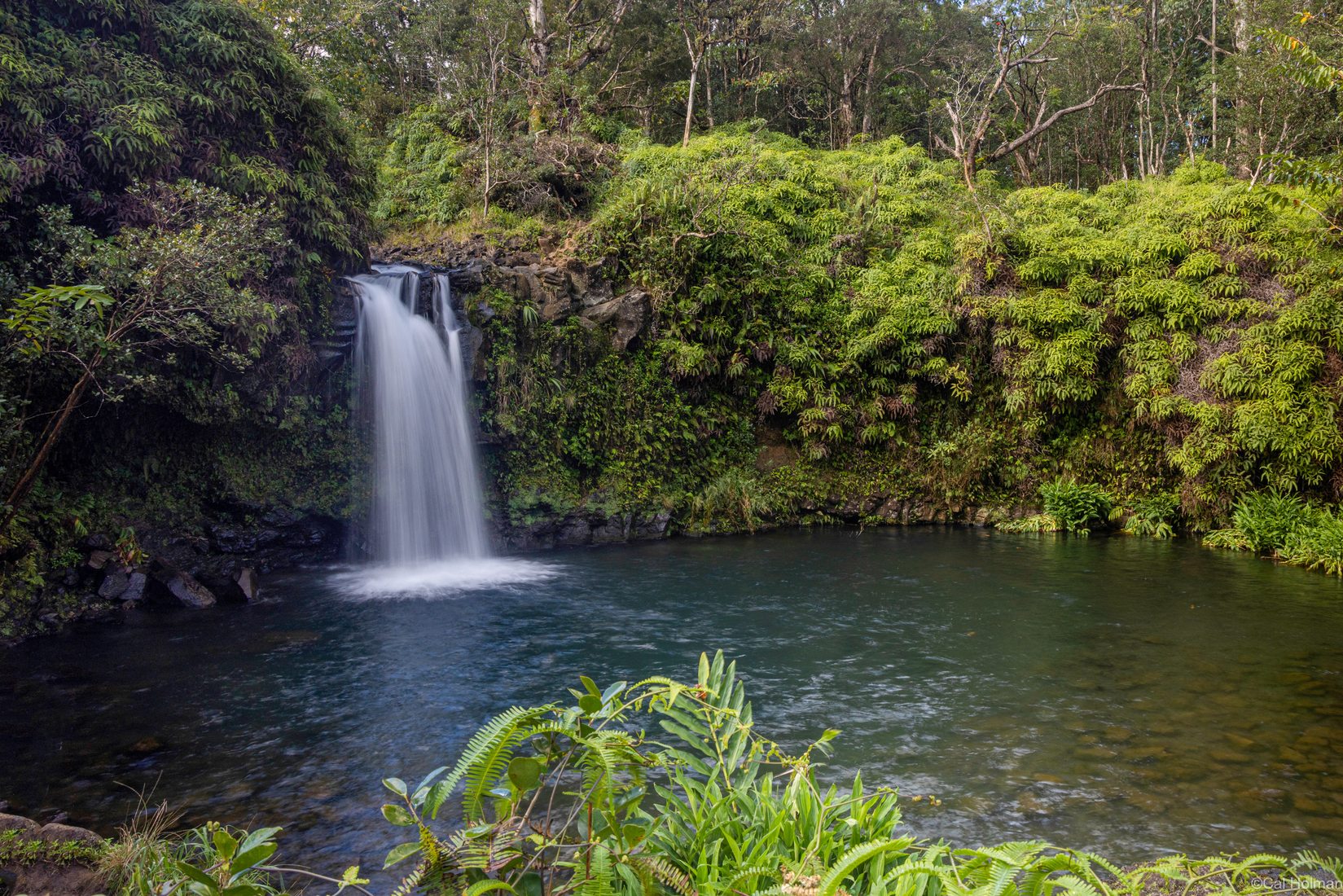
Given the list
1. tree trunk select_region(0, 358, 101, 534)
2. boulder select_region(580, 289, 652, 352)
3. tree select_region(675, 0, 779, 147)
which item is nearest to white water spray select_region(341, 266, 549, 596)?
boulder select_region(580, 289, 652, 352)

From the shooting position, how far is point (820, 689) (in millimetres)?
6902

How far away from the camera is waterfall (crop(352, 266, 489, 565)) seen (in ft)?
43.0

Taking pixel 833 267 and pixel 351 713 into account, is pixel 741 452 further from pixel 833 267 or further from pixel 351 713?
pixel 351 713

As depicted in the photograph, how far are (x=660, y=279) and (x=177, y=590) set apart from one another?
1003 centimetres

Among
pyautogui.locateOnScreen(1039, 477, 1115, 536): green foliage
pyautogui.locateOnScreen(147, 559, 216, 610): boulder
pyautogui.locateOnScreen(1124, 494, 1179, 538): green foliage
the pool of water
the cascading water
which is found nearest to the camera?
the pool of water

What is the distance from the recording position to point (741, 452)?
16.3 m

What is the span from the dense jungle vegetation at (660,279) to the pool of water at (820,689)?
2520 mm

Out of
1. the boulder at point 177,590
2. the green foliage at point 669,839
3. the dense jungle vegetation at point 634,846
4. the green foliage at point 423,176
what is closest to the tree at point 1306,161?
the dense jungle vegetation at point 634,846

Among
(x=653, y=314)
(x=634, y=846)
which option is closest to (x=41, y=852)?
(x=634, y=846)

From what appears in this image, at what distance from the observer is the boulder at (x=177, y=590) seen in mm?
9898

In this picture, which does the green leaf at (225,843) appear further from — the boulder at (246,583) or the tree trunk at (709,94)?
the tree trunk at (709,94)

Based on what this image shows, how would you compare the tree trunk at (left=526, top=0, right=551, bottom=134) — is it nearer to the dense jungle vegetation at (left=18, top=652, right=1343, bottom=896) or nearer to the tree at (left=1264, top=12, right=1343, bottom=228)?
the tree at (left=1264, top=12, right=1343, bottom=228)

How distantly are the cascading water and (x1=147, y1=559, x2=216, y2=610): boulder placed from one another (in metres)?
2.86

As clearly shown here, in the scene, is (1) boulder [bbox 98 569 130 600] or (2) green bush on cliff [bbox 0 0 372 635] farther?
(1) boulder [bbox 98 569 130 600]
